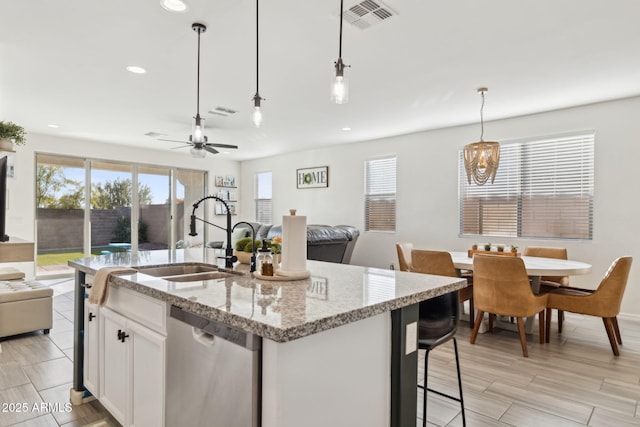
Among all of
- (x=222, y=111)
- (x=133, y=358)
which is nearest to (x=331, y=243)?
(x=222, y=111)

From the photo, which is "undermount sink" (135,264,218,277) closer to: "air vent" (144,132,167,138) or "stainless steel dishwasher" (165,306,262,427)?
"stainless steel dishwasher" (165,306,262,427)

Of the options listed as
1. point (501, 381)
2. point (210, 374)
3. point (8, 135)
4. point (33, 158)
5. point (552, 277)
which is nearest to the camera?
point (210, 374)

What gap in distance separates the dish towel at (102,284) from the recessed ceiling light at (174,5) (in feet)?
5.61

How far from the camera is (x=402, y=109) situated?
15.8ft

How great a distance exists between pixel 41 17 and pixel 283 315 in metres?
2.92

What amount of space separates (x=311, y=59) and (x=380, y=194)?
3.70 meters

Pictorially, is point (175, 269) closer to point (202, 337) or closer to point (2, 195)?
point (202, 337)

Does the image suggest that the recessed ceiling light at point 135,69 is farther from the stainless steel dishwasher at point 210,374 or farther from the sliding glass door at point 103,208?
the sliding glass door at point 103,208

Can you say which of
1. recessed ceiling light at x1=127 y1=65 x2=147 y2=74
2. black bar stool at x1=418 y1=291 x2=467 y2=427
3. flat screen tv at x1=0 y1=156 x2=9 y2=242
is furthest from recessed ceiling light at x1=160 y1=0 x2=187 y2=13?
black bar stool at x1=418 y1=291 x2=467 y2=427

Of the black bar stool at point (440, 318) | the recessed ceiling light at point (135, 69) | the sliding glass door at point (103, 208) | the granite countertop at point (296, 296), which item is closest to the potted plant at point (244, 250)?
the granite countertop at point (296, 296)

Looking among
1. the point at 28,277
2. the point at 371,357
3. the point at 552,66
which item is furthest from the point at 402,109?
the point at 28,277

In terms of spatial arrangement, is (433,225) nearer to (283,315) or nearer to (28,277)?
(283,315)

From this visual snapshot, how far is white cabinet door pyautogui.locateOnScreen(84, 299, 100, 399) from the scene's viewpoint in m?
2.12

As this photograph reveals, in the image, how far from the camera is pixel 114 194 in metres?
7.30
